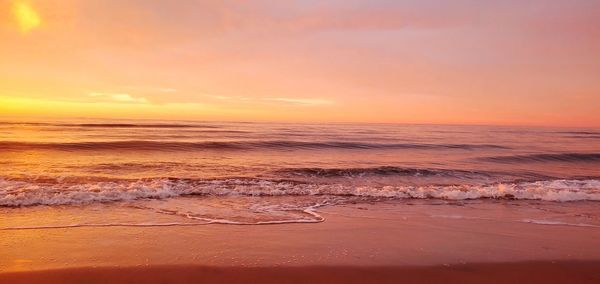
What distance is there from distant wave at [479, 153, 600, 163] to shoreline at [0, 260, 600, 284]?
17.6m

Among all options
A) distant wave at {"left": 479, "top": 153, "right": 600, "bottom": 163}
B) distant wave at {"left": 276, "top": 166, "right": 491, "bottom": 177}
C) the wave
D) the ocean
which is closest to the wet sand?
the ocean

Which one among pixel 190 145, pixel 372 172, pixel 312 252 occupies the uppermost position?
pixel 190 145

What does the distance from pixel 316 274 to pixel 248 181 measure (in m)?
7.34

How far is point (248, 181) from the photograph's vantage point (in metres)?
11.7

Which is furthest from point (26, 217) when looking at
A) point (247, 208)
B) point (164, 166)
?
point (164, 166)

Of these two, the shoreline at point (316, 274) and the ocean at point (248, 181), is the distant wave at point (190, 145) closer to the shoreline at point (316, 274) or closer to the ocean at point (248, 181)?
the ocean at point (248, 181)

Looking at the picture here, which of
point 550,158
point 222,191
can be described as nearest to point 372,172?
point 222,191

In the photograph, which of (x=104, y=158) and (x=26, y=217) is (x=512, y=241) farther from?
(x=104, y=158)

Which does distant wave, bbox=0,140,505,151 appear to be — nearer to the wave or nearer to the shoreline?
the wave

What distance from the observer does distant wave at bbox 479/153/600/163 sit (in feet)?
69.0

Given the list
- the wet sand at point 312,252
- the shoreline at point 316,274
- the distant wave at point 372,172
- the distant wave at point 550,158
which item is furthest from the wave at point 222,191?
the distant wave at point 550,158

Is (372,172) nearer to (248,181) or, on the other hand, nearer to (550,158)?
(248,181)

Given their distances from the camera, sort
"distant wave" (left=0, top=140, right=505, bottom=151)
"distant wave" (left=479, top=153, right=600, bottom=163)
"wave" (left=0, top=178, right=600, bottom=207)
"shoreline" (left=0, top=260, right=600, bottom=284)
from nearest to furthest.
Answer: "shoreline" (left=0, top=260, right=600, bottom=284), "wave" (left=0, top=178, right=600, bottom=207), "distant wave" (left=0, top=140, right=505, bottom=151), "distant wave" (left=479, top=153, right=600, bottom=163)

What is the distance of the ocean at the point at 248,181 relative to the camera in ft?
25.9
